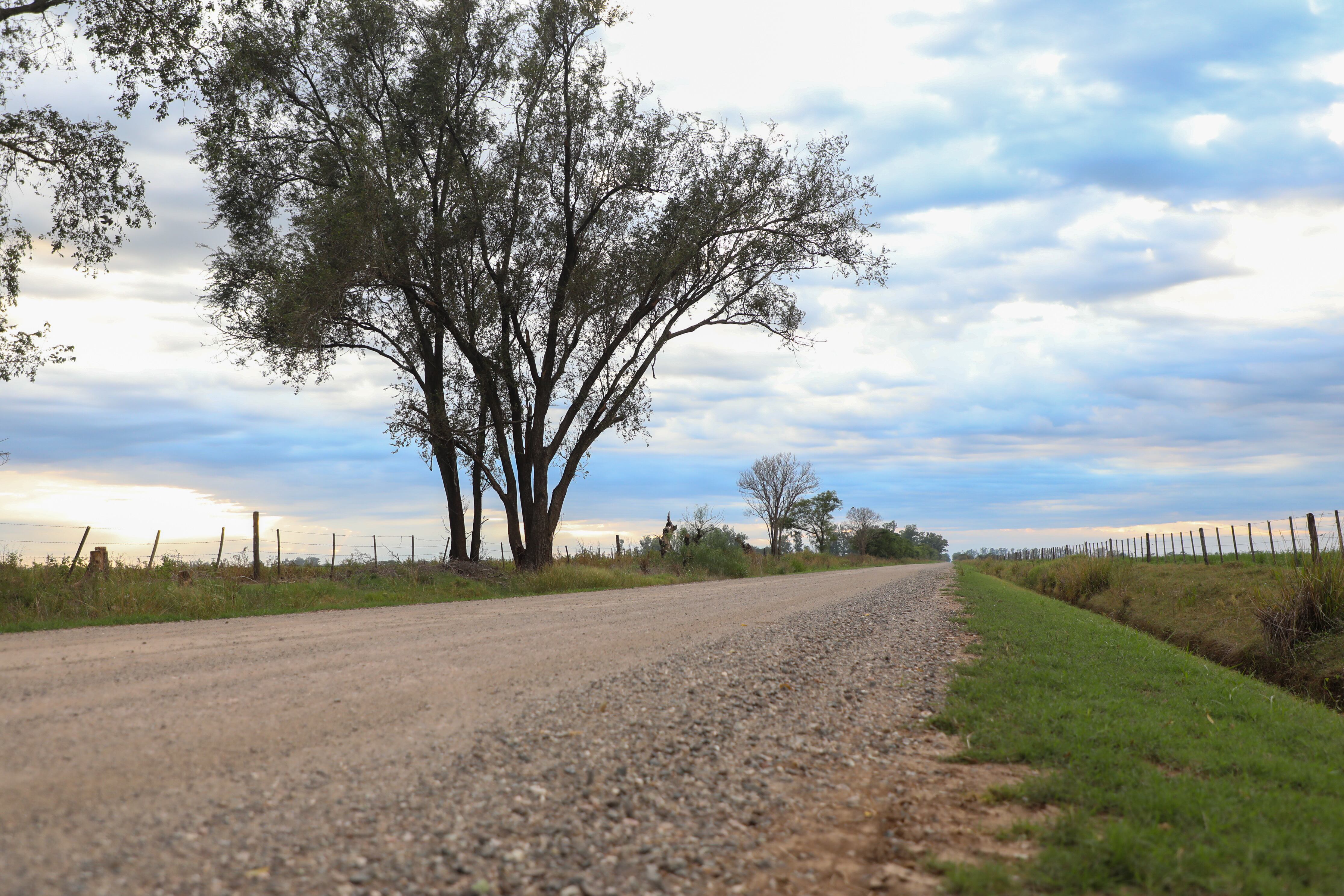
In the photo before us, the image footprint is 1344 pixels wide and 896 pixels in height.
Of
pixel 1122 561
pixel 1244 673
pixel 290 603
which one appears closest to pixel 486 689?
pixel 290 603

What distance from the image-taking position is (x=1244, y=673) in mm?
12297

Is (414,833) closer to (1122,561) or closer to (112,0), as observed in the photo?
(112,0)

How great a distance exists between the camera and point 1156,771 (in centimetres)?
500

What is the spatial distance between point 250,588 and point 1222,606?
20322mm

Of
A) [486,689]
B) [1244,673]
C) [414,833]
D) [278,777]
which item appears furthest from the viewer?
[1244,673]

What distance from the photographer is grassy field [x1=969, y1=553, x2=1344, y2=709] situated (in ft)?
38.2

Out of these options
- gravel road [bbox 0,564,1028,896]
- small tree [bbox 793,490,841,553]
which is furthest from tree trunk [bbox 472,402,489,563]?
small tree [bbox 793,490,841,553]

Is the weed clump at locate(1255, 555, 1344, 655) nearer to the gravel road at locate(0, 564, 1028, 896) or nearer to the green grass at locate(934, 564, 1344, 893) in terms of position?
the green grass at locate(934, 564, 1344, 893)

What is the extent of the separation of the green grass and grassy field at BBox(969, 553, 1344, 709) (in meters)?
3.04

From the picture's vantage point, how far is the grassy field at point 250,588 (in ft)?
38.4

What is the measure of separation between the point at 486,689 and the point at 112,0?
679 inches

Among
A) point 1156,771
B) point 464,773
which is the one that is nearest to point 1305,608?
point 1156,771

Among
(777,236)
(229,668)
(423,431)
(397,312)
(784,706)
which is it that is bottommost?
(784,706)

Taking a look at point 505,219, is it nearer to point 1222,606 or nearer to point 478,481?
point 478,481
